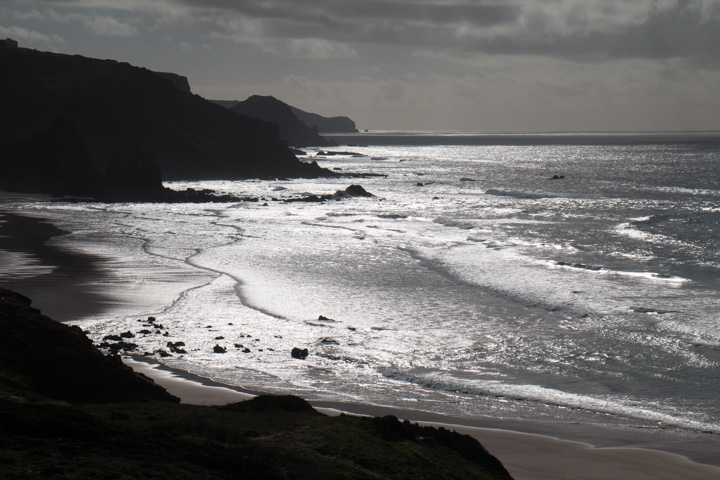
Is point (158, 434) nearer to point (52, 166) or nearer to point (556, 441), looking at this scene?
point (556, 441)

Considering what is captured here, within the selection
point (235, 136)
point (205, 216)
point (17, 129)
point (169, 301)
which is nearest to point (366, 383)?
point (169, 301)

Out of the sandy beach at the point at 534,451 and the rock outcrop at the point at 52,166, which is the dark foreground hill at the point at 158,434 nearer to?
the sandy beach at the point at 534,451

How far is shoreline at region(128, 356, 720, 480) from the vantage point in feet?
34.6

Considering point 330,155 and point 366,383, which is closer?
point 366,383

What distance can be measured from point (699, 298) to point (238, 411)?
1951 centimetres

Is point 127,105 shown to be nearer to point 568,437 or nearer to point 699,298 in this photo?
point 699,298

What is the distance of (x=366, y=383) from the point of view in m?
15.2

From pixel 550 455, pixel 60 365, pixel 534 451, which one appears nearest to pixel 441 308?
pixel 534 451

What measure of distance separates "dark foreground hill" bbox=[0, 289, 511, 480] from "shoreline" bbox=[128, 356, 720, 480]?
6.12ft

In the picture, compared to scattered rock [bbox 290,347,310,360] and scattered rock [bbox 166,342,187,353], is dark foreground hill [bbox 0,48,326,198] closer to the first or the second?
scattered rock [bbox 166,342,187,353]

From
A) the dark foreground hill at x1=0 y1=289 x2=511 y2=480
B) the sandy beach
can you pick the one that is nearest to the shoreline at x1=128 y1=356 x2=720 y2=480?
the sandy beach

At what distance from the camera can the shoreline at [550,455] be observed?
10555 millimetres

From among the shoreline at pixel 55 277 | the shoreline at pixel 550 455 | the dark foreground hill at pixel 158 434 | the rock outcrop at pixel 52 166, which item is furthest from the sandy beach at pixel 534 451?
the rock outcrop at pixel 52 166

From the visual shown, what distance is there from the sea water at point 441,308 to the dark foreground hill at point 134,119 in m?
45.4
